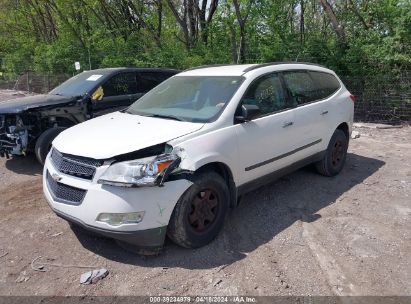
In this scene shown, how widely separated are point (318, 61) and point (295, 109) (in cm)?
607

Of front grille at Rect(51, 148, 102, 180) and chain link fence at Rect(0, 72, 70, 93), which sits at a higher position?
front grille at Rect(51, 148, 102, 180)

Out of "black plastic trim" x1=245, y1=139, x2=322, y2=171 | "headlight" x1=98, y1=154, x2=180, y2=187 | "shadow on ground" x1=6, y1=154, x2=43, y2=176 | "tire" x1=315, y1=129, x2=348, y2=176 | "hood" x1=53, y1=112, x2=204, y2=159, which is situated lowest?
"shadow on ground" x1=6, y1=154, x2=43, y2=176

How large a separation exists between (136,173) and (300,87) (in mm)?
2788

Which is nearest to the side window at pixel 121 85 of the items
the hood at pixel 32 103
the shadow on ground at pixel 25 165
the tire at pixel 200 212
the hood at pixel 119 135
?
the hood at pixel 32 103

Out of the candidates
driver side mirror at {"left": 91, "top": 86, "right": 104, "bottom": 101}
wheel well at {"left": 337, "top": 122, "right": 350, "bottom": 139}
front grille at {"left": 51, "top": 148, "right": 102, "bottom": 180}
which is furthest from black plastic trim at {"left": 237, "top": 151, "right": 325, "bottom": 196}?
driver side mirror at {"left": 91, "top": 86, "right": 104, "bottom": 101}

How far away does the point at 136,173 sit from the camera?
10.6ft

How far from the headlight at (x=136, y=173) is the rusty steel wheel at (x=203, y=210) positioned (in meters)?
0.50

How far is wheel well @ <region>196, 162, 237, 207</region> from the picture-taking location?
381cm

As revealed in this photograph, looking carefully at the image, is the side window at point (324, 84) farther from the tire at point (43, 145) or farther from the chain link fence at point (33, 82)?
the chain link fence at point (33, 82)

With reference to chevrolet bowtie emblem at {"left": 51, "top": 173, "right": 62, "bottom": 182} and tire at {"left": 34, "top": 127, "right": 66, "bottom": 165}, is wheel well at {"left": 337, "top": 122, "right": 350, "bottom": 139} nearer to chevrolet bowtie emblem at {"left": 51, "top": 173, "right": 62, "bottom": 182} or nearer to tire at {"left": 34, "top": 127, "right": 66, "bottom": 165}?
chevrolet bowtie emblem at {"left": 51, "top": 173, "right": 62, "bottom": 182}

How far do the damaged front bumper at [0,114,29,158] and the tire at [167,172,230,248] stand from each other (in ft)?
12.6

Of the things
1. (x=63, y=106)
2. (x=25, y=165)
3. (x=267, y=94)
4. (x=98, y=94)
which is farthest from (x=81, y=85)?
(x=267, y=94)

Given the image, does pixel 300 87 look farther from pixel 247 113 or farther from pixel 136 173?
pixel 136 173

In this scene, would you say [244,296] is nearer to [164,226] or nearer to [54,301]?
[164,226]
